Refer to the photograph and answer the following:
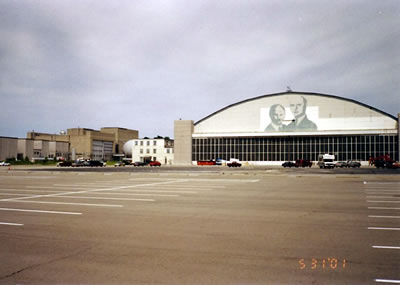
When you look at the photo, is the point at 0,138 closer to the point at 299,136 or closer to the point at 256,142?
the point at 256,142

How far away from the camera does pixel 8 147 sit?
10844cm

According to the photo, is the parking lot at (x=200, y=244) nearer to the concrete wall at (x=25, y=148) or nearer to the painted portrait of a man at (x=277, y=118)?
the painted portrait of a man at (x=277, y=118)

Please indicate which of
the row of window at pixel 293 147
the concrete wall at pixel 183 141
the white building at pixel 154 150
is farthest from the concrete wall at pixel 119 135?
the row of window at pixel 293 147

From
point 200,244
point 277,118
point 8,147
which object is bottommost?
point 200,244

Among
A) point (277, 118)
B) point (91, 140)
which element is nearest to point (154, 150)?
point (277, 118)

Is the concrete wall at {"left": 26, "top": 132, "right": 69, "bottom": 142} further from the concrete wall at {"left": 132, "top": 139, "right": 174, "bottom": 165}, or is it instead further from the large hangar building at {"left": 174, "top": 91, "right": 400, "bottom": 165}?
the large hangar building at {"left": 174, "top": 91, "right": 400, "bottom": 165}

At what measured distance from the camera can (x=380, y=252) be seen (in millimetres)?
6977

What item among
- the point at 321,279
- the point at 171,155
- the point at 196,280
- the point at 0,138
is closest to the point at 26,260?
the point at 196,280

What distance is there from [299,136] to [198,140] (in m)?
25.7

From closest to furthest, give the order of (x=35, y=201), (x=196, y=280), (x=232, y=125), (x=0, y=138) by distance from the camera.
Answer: (x=196, y=280) < (x=35, y=201) < (x=232, y=125) < (x=0, y=138)

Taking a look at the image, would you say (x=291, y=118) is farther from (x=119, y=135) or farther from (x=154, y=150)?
(x=119, y=135)

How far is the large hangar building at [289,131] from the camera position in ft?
255

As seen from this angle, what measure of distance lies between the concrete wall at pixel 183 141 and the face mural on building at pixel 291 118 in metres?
20.1

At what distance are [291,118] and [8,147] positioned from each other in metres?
86.9
